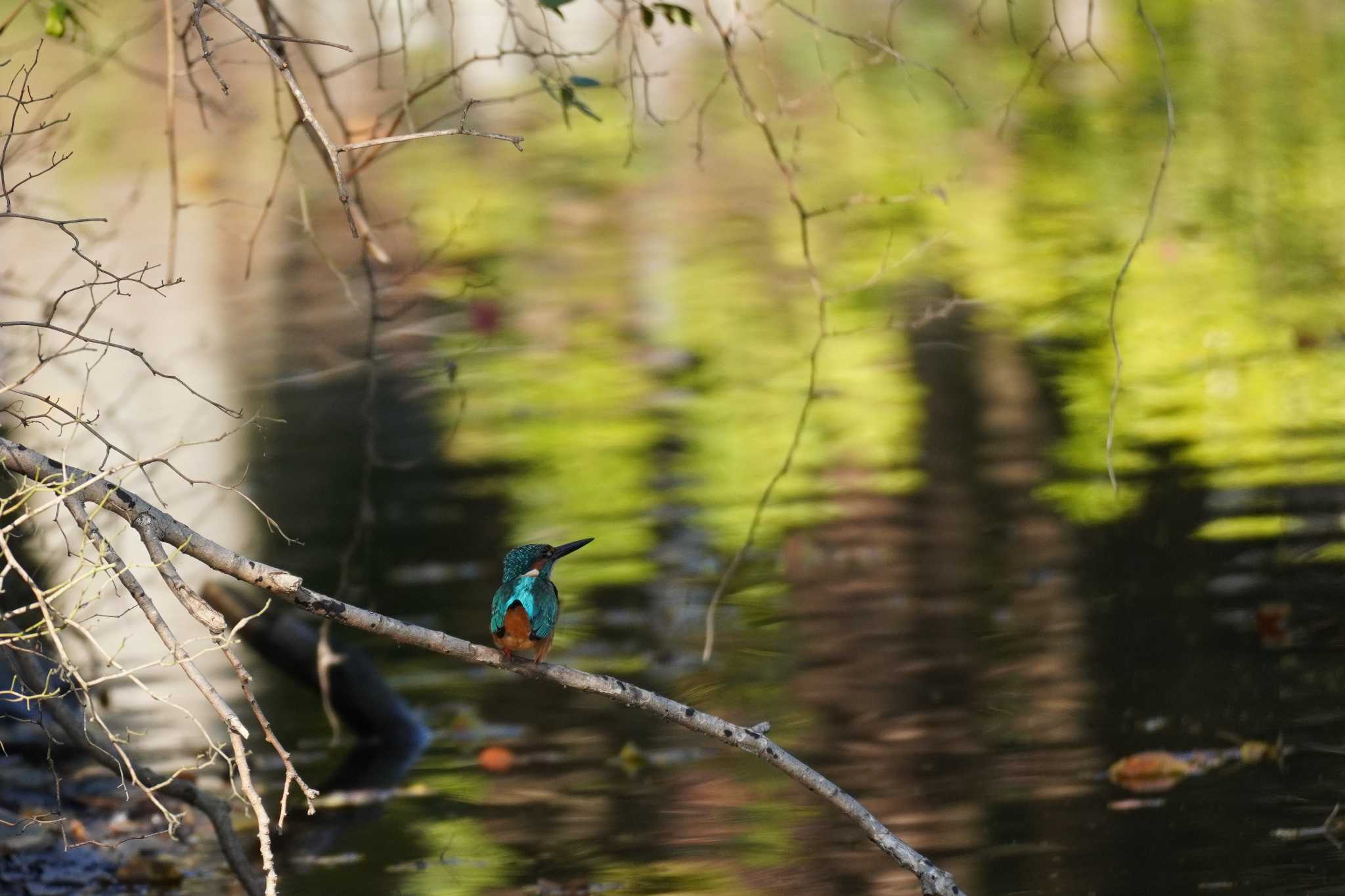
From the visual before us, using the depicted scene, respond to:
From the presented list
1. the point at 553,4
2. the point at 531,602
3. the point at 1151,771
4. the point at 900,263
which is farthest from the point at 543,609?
the point at 1151,771

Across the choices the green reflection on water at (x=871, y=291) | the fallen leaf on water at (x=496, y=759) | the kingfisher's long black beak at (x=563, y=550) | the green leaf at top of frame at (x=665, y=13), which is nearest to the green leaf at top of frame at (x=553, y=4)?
the green leaf at top of frame at (x=665, y=13)

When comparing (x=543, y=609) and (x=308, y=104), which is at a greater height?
(x=308, y=104)

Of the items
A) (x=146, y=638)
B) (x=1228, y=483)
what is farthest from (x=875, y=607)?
(x=146, y=638)

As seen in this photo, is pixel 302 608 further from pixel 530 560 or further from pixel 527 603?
pixel 530 560

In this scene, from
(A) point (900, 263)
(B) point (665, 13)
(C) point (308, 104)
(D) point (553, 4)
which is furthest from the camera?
(A) point (900, 263)

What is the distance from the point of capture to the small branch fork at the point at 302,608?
2.50 metres

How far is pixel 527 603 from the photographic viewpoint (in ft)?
10.5

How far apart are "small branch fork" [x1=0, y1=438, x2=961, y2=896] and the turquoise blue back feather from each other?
0.15 m

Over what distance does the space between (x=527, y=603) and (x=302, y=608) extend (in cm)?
61

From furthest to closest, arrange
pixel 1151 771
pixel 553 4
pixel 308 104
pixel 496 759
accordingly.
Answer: pixel 496 759
pixel 1151 771
pixel 553 4
pixel 308 104

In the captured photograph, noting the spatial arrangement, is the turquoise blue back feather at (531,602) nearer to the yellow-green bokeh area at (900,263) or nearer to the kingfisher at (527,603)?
the kingfisher at (527,603)

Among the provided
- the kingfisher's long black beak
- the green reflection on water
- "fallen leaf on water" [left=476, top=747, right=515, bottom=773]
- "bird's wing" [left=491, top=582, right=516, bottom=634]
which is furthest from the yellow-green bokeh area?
"fallen leaf on water" [left=476, top=747, right=515, bottom=773]

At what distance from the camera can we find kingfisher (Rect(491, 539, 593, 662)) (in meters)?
3.16

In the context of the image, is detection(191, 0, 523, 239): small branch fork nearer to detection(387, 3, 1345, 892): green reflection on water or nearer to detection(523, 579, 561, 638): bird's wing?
detection(523, 579, 561, 638): bird's wing
